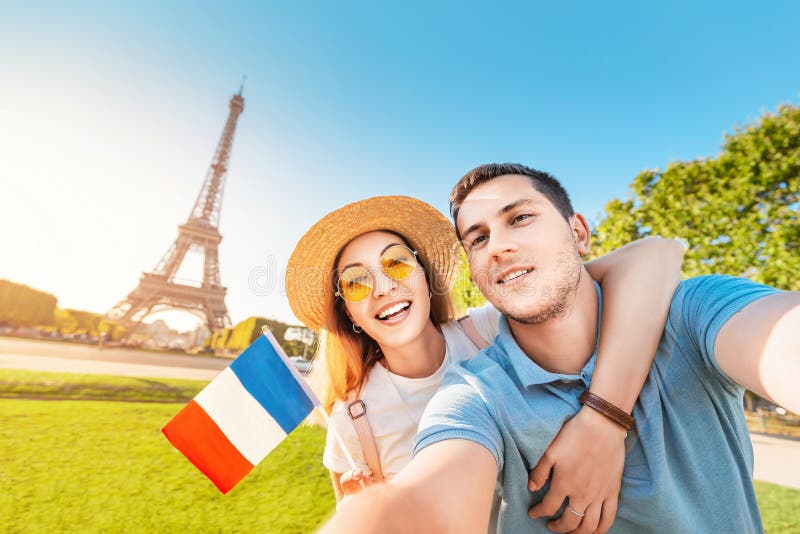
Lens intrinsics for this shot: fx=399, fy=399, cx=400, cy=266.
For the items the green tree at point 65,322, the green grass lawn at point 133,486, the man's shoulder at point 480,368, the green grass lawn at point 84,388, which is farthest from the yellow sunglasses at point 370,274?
the green tree at point 65,322

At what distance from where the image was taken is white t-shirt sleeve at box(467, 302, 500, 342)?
106 inches

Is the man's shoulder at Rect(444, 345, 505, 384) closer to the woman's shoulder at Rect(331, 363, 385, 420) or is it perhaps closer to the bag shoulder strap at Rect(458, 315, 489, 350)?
the bag shoulder strap at Rect(458, 315, 489, 350)

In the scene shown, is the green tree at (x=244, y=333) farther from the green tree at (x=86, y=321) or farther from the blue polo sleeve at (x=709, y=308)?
the blue polo sleeve at (x=709, y=308)

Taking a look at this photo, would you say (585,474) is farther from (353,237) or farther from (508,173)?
(353,237)

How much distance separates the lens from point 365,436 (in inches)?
90.4

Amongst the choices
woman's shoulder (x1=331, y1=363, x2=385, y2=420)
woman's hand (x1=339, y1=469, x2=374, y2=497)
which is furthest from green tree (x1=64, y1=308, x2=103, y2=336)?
woman's hand (x1=339, y1=469, x2=374, y2=497)

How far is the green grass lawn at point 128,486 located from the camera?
421 cm

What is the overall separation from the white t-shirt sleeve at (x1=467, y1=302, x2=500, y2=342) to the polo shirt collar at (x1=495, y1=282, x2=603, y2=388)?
811 mm

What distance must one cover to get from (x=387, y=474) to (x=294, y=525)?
9.09 ft

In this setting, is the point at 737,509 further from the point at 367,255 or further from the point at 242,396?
the point at 242,396

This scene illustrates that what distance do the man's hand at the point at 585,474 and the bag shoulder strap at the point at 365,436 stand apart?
106 centimetres

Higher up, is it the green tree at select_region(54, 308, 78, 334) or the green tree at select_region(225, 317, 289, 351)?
the green tree at select_region(54, 308, 78, 334)

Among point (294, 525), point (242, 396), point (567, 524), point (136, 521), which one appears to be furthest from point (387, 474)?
point (136, 521)

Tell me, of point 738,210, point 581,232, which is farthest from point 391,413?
point 738,210
